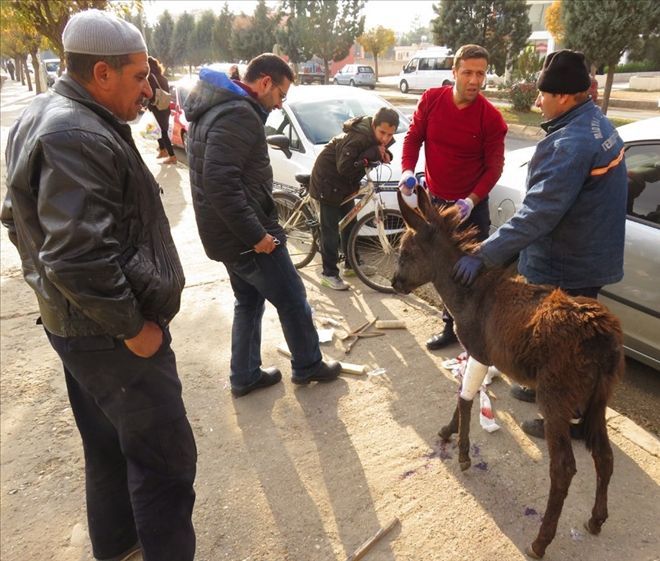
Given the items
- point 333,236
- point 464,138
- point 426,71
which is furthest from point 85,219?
point 426,71

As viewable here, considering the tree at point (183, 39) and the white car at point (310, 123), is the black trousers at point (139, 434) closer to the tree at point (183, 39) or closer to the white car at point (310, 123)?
the white car at point (310, 123)

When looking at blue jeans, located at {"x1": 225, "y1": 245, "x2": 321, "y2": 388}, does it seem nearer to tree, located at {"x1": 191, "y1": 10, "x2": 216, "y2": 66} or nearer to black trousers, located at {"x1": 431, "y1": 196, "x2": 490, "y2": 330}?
black trousers, located at {"x1": 431, "y1": 196, "x2": 490, "y2": 330}

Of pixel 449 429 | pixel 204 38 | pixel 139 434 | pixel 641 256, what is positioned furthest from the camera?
pixel 204 38

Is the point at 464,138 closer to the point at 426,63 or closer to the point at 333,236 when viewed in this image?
the point at 333,236

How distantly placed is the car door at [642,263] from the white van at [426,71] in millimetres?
27580

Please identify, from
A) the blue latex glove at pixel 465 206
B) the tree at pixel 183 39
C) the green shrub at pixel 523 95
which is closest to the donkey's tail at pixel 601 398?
the blue latex glove at pixel 465 206

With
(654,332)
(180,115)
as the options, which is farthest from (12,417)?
(180,115)

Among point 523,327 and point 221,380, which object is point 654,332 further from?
point 221,380

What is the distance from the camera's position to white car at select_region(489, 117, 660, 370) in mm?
3461

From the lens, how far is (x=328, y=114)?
736cm

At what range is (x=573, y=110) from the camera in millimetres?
2701

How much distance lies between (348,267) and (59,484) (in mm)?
3664

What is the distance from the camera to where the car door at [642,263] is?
11.3ft

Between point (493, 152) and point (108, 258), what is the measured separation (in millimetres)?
3117
